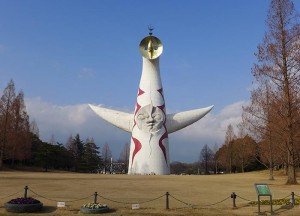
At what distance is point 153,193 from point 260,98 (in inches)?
542

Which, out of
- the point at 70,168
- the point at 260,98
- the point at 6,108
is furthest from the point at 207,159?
the point at 260,98

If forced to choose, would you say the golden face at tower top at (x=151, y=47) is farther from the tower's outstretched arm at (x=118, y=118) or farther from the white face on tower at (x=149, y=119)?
the tower's outstretched arm at (x=118, y=118)

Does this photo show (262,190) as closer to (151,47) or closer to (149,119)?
(149,119)

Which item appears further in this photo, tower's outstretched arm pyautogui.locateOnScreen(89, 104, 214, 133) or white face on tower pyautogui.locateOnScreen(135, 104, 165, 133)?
tower's outstretched arm pyautogui.locateOnScreen(89, 104, 214, 133)

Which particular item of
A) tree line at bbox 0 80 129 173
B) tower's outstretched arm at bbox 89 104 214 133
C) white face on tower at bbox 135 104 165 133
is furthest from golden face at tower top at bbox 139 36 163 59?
tree line at bbox 0 80 129 173

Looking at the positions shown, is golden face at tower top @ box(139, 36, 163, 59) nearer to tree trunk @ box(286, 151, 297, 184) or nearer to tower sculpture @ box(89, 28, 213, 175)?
tower sculpture @ box(89, 28, 213, 175)

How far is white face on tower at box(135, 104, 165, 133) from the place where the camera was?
129 ft

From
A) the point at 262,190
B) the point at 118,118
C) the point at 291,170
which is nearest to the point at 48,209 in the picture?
the point at 262,190

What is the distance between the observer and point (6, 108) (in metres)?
47.3

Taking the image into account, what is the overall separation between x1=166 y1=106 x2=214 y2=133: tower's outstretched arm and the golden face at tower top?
7.10m

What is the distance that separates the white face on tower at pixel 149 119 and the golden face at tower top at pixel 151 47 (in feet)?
18.8

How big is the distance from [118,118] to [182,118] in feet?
24.1

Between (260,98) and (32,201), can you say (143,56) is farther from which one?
(32,201)

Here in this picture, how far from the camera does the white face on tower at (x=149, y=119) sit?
39250 mm
